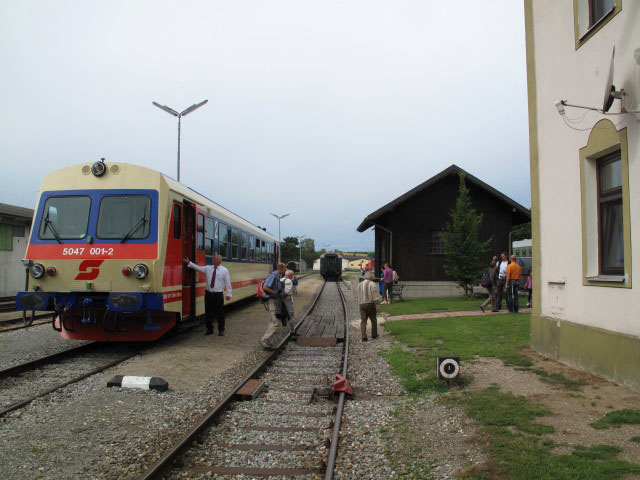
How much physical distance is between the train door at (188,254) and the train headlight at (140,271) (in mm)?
1410

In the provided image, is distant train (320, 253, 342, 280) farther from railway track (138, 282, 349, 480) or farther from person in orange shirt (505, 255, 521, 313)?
railway track (138, 282, 349, 480)

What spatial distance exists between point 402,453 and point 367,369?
3566 mm

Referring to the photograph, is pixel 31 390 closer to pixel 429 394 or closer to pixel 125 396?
pixel 125 396


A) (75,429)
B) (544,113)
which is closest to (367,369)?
(75,429)

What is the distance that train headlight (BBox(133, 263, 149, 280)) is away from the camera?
27.3ft

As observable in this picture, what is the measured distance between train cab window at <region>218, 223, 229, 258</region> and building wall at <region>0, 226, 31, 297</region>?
37.6ft

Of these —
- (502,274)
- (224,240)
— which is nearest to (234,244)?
(224,240)

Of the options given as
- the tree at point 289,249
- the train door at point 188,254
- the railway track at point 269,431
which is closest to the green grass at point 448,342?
the railway track at point 269,431

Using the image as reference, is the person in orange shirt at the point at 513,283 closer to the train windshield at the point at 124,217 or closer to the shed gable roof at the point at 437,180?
the shed gable roof at the point at 437,180

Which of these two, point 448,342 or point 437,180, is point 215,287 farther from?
point 437,180

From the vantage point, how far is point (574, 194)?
7.27 metres

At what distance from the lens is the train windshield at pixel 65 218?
8.77 metres

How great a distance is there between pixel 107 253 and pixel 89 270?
415 mm

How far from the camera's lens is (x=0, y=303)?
18.2m
